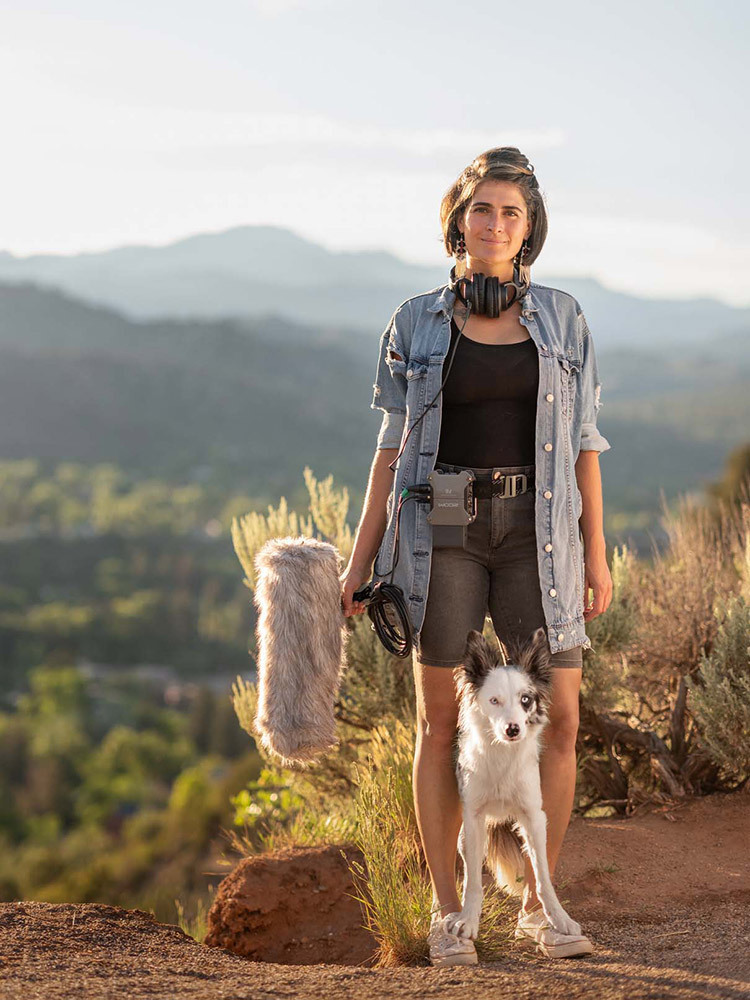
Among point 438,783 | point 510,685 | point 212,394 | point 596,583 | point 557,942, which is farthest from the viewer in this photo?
point 212,394

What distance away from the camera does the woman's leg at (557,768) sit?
2869mm

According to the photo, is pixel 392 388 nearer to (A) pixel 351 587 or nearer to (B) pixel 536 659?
(A) pixel 351 587

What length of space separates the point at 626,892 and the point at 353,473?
8940 cm

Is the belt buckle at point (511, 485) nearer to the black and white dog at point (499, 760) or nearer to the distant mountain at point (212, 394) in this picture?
the black and white dog at point (499, 760)

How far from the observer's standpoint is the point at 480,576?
2.83 metres

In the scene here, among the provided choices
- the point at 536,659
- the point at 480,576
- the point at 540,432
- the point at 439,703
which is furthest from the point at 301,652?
the point at 540,432

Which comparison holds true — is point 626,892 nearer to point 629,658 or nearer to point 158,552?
point 629,658

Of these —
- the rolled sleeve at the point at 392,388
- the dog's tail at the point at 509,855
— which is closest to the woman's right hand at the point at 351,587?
the rolled sleeve at the point at 392,388

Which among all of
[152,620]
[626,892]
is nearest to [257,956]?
[626,892]

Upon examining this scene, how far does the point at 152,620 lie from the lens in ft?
256

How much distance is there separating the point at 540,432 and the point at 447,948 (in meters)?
1.36

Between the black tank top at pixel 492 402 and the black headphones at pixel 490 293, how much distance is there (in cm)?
10

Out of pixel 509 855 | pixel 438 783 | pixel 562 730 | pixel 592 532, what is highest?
pixel 592 532

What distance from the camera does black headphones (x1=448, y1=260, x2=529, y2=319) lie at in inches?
110
